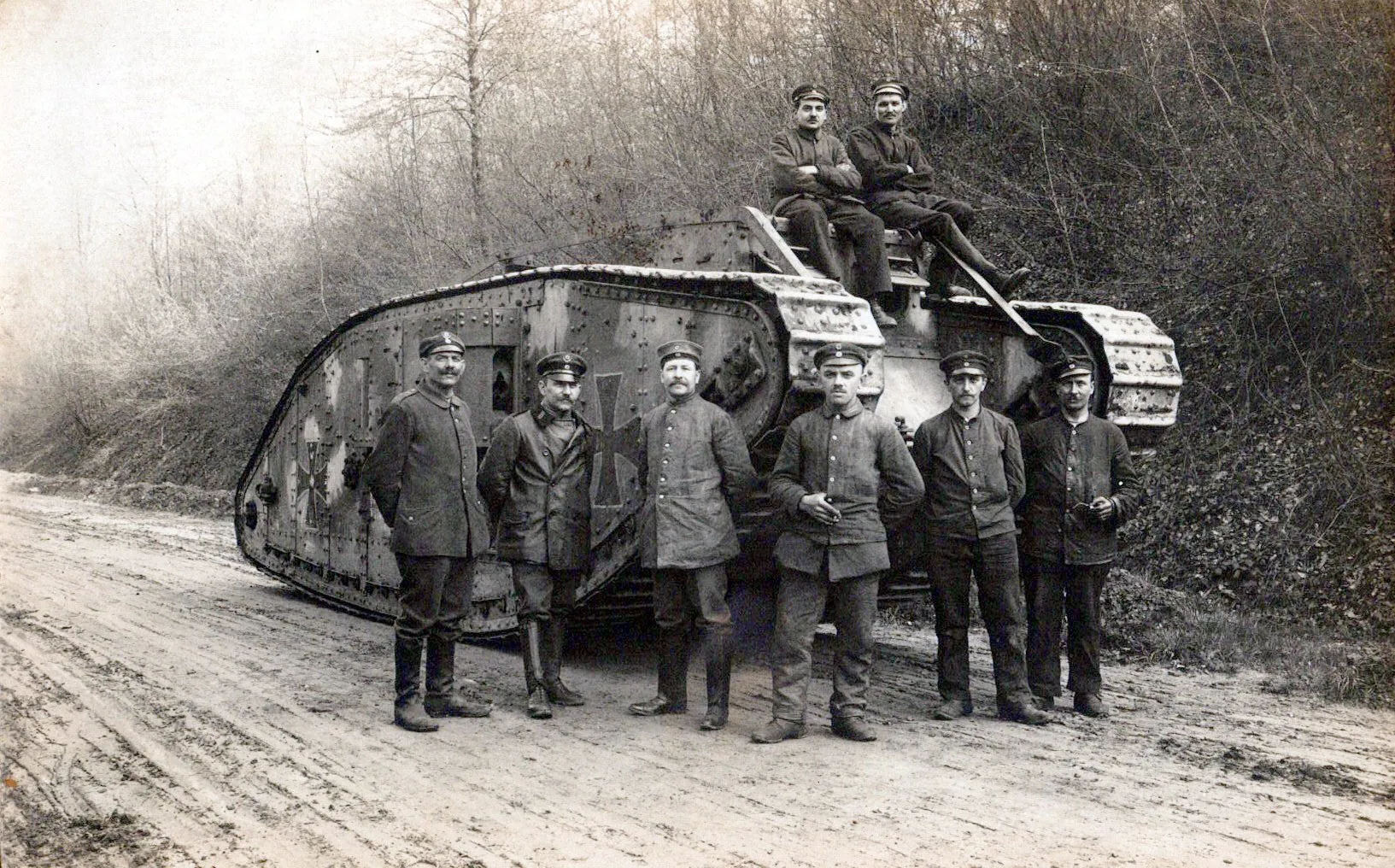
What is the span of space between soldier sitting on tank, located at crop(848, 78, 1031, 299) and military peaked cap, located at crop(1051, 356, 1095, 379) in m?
0.88

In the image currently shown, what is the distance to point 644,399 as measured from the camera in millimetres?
7352

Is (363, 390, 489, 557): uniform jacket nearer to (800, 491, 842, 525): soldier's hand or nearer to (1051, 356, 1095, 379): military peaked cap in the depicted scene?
(800, 491, 842, 525): soldier's hand

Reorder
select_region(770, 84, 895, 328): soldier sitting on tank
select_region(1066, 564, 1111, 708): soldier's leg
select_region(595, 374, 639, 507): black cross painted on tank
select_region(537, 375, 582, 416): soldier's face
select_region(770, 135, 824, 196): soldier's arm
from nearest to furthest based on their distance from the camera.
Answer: select_region(1066, 564, 1111, 708): soldier's leg → select_region(537, 375, 582, 416): soldier's face → select_region(770, 84, 895, 328): soldier sitting on tank → select_region(770, 135, 824, 196): soldier's arm → select_region(595, 374, 639, 507): black cross painted on tank

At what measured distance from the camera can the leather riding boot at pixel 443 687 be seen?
6.35m

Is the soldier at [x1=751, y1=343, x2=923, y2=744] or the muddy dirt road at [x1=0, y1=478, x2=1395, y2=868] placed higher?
the soldier at [x1=751, y1=343, x2=923, y2=744]

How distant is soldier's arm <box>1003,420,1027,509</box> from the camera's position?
254 inches

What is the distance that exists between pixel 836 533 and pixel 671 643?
1.16 meters

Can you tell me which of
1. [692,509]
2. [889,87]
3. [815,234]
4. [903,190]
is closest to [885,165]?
[903,190]

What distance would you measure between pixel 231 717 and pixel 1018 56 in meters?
9.72

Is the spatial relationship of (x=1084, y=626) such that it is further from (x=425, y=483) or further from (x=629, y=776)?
(x=425, y=483)

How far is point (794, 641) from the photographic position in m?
5.93

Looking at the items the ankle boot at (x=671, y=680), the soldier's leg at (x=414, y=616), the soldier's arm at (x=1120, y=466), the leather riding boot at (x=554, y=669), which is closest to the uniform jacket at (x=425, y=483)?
the soldier's leg at (x=414, y=616)

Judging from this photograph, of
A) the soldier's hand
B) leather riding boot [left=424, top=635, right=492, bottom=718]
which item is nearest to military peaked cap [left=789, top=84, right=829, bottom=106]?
the soldier's hand

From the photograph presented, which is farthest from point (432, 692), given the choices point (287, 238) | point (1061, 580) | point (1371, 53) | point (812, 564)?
point (287, 238)
